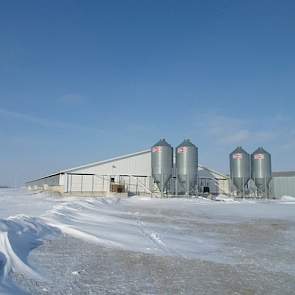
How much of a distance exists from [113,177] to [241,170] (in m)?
14.2

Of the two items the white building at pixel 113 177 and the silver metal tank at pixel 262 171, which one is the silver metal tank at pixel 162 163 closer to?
the white building at pixel 113 177

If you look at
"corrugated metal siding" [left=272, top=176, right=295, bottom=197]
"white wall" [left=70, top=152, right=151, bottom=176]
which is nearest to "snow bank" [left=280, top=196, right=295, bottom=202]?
"corrugated metal siding" [left=272, top=176, right=295, bottom=197]

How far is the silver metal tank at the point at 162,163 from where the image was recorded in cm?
3484

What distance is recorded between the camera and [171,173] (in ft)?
116

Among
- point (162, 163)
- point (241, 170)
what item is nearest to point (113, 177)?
point (162, 163)

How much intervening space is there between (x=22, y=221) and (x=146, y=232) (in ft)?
11.9

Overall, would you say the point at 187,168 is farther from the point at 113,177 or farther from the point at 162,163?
the point at 113,177

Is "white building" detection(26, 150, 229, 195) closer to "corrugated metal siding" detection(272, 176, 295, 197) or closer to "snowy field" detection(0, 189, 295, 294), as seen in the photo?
"corrugated metal siding" detection(272, 176, 295, 197)

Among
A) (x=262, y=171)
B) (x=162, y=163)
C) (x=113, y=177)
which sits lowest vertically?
(x=113, y=177)

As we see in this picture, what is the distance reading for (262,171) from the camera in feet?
124

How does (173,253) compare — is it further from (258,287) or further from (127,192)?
(127,192)

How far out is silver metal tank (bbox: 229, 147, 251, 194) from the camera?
37.8 m

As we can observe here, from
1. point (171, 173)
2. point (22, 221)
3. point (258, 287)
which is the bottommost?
point (258, 287)

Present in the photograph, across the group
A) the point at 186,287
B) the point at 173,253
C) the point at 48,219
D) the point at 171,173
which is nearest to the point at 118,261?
the point at 173,253
